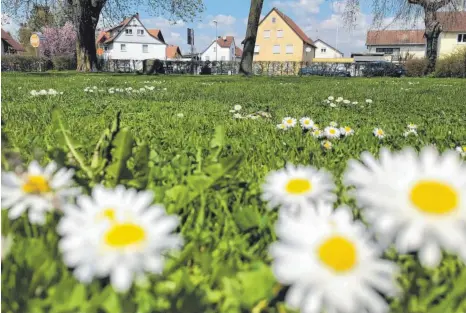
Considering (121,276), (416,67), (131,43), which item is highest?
(131,43)

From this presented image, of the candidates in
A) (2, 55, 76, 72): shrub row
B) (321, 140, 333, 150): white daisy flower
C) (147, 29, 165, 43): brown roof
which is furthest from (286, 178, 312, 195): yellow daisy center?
(147, 29, 165, 43): brown roof

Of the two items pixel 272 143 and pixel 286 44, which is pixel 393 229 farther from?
pixel 286 44

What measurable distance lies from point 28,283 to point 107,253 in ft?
1.18

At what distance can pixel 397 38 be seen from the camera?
66938mm

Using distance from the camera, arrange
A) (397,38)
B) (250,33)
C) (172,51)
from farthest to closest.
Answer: (172,51) → (397,38) → (250,33)

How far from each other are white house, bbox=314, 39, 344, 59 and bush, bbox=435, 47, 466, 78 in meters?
57.7

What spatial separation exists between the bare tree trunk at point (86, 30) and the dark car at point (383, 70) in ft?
68.8

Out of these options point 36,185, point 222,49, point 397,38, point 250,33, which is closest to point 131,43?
point 222,49

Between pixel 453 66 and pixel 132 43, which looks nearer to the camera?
pixel 453 66

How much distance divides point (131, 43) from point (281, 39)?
23.8 m

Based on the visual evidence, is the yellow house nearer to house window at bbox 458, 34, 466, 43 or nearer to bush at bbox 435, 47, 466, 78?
house window at bbox 458, 34, 466, 43

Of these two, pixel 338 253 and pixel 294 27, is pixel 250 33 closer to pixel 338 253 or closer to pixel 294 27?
pixel 338 253

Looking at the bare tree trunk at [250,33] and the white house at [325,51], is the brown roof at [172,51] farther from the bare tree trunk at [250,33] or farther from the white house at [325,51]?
the bare tree trunk at [250,33]

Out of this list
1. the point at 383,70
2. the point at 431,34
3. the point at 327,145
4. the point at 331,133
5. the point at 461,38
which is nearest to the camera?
the point at 327,145
